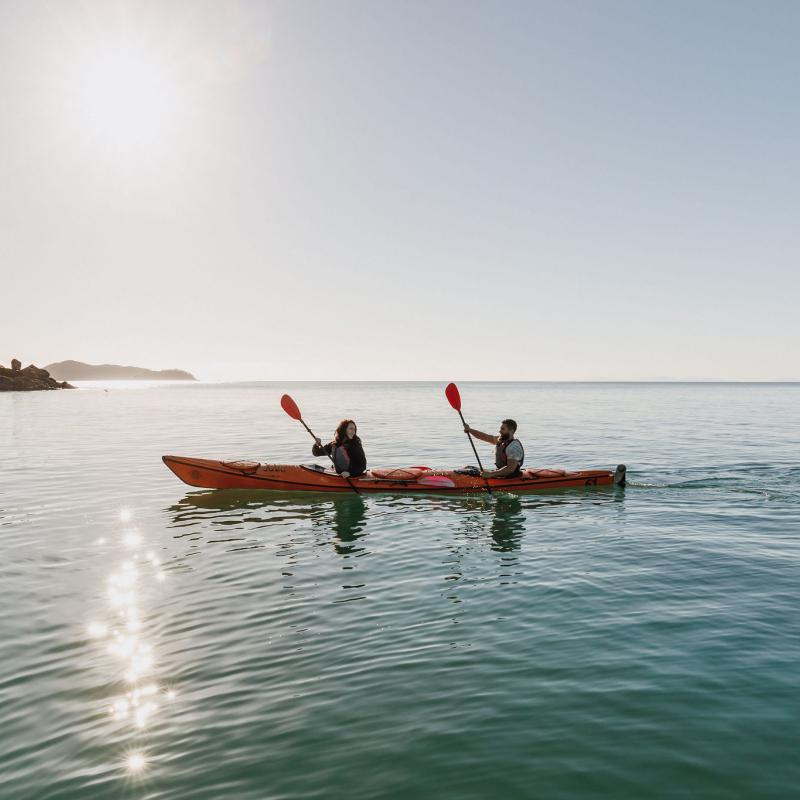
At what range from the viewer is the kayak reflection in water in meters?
14.7

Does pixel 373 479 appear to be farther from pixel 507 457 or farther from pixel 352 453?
pixel 507 457

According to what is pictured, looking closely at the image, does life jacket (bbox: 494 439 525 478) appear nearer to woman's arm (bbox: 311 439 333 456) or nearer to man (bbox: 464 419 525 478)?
man (bbox: 464 419 525 478)

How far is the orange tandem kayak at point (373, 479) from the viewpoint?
1495cm

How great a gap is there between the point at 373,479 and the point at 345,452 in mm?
960

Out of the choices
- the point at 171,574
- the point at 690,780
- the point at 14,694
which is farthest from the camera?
the point at 171,574

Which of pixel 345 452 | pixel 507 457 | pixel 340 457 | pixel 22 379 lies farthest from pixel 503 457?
pixel 22 379

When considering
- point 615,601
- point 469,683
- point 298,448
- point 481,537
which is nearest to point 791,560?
point 615,601

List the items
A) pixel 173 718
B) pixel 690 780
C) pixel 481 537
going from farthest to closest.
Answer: pixel 481 537
pixel 173 718
pixel 690 780

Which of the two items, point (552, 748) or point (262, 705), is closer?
point (552, 748)

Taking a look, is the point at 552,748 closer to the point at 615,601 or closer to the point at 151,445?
the point at 615,601

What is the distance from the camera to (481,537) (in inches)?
444

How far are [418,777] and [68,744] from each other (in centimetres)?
269

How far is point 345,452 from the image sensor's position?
1492cm

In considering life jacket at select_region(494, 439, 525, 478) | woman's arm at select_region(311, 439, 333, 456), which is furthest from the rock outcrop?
life jacket at select_region(494, 439, 525, 478)
